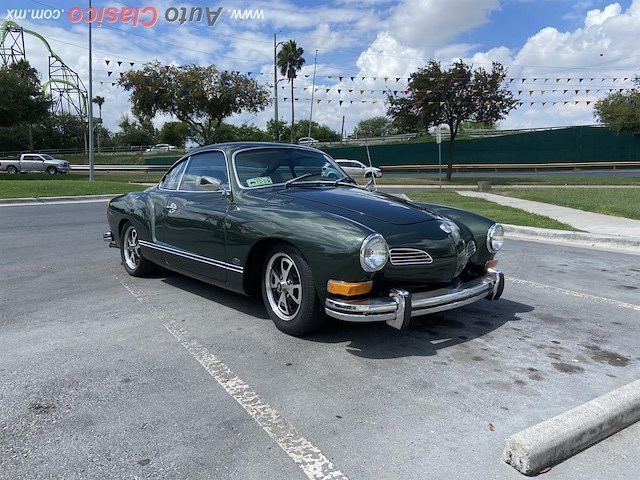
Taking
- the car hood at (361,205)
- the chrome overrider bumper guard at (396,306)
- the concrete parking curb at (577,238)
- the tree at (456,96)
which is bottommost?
the concrete parking curb at (577,238)

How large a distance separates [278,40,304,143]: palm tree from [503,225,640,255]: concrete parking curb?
1418 inches

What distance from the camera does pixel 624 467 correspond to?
95.4 inches

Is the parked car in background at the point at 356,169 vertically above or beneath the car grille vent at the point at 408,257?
above

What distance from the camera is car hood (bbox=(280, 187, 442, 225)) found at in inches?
155

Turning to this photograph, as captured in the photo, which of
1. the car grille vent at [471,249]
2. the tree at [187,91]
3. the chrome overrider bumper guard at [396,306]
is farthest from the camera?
the tree at [187,91]

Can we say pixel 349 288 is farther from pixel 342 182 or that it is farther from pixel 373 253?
pixel 342 182

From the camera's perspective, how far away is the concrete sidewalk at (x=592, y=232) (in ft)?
28.6

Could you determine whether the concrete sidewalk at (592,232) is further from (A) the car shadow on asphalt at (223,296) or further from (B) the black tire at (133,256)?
(B) the black tire at (133,256)

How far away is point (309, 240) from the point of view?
3.71 metres

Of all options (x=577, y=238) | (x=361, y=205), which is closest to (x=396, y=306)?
(x=361, y=205)

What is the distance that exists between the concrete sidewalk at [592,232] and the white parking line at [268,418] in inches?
287

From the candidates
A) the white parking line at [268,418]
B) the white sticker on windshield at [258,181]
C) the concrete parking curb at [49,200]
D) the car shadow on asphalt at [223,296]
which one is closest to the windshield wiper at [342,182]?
the white sticker on windshield at [258,181]

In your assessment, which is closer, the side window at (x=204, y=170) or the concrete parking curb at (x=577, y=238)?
the side window at (x=204, y=170)

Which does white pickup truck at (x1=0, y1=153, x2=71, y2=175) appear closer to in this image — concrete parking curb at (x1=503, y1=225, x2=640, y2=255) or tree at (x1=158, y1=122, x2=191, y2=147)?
concrete parking curb at (x1=503, y1=225, x2=640, y2=255)
